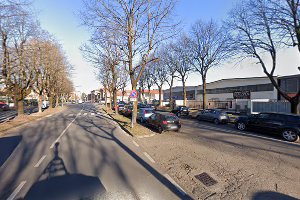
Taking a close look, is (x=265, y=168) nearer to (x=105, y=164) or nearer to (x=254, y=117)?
(x=105, y=164)

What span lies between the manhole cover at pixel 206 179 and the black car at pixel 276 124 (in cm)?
725

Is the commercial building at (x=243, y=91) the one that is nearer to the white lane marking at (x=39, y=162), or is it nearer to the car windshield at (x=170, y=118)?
the car windshield at (x=170, y=118)

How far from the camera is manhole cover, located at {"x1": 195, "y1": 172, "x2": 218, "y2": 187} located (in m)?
3.88

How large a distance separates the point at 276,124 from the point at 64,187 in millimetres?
10939

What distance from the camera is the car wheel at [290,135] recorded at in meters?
8.12

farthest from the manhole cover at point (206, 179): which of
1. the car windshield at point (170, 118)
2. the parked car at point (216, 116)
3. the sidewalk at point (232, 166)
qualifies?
the parked car at point (216, 116)

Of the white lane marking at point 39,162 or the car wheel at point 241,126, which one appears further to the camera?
the car wheel at point 241,126

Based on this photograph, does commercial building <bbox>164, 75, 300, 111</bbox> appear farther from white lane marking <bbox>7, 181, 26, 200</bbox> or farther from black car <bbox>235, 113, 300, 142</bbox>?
white lane marking <bbox>7, 181, 26, 200</bbox>

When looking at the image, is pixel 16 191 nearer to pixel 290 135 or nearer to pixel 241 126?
pixel 290 135

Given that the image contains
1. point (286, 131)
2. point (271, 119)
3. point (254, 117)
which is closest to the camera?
point (286, 131)

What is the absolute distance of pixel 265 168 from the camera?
4.74 metres

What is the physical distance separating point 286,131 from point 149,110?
969 cm

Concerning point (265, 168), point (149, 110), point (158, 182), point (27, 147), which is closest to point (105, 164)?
point (158, 182)

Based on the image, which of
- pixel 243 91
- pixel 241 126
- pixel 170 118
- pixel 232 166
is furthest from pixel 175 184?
pixel 243 91
